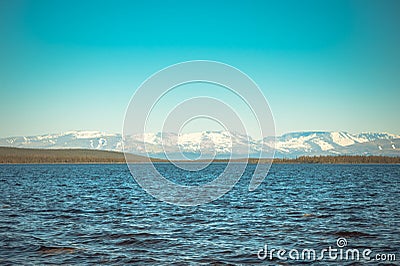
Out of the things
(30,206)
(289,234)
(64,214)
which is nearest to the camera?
(289,234)

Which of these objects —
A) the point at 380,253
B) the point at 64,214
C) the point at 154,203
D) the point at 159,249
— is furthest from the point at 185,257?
the point at 154,203

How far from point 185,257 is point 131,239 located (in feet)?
17.2

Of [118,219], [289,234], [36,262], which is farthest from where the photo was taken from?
[118,219]

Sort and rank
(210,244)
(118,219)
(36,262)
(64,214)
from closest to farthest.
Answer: (36,262), (210,244), (118,219), (64,214)

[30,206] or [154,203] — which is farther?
[154,203]

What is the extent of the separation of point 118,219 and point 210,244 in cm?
1098

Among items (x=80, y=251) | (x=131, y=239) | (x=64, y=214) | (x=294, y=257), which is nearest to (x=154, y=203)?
(x=64, y=214)

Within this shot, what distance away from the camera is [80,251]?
72.3 ft

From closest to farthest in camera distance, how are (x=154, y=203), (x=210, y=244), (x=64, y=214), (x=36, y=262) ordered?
(x=36, y=262) < (x=210, y=244) < (x=64, y=214) < (x=154, y=203)

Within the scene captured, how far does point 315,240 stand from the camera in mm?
24641

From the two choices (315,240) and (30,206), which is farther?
(30,206)

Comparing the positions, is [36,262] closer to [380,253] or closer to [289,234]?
[289,234]

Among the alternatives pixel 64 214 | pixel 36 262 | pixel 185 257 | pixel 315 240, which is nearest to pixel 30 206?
pixel 64 214

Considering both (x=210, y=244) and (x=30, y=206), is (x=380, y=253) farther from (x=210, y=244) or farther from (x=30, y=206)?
(x=30, y=206)
